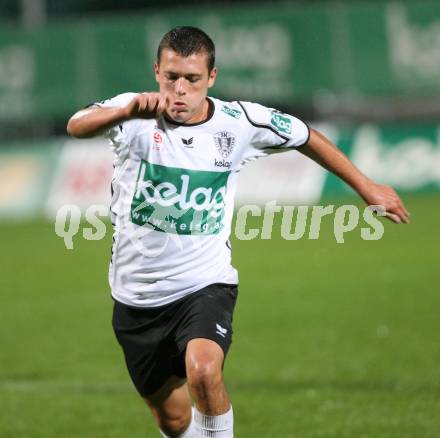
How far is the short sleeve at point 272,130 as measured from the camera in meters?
5.69

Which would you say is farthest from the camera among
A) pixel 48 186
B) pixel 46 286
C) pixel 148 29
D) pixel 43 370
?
pixel 48 186

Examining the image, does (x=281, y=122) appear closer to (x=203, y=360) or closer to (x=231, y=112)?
(x=231, y=112)

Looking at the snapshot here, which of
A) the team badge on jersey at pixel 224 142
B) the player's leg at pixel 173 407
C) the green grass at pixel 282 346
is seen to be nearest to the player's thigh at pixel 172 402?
the player's leg at pixel 173 407

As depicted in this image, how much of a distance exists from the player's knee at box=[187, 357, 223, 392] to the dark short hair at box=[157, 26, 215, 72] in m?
1.50

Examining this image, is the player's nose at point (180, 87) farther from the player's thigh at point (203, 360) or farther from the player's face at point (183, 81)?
the player's thigh at point (203, 360)

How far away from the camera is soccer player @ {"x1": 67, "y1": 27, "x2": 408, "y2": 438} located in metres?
5.32

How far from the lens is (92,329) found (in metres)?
10.8

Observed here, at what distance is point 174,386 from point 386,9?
13.4 metres

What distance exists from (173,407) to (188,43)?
199cm

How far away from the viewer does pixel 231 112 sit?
5.63 m

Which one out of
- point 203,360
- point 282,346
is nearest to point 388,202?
point 203,360

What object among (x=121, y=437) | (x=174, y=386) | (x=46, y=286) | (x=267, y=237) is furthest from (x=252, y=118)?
(x=267, y=237)

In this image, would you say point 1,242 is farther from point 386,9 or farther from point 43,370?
point 43,370

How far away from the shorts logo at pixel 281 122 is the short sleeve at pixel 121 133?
2.79 feet
